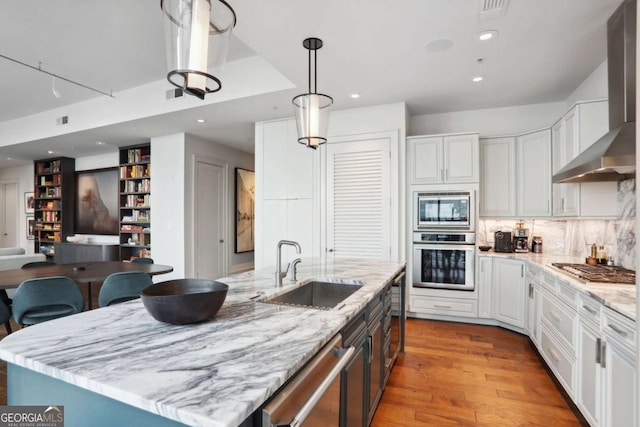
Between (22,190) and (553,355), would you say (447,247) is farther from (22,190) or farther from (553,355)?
(22,190)

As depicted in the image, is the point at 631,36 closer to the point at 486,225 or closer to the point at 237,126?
the point at 486,225

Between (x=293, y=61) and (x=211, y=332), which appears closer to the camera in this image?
(x=211, y=332)

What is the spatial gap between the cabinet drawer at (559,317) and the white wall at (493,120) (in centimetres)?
247

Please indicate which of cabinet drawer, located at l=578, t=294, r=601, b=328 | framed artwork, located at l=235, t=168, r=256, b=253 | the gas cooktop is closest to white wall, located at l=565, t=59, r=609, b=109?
the gas cooktop

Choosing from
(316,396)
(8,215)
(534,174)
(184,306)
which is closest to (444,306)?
(534,174)

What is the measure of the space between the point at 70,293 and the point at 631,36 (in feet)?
14.8

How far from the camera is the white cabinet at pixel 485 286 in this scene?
12.7 feet

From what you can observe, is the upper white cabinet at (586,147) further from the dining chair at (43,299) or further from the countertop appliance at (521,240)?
the dining chair at (43,299)

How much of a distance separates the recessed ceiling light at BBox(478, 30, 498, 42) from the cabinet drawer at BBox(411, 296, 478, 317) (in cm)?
286

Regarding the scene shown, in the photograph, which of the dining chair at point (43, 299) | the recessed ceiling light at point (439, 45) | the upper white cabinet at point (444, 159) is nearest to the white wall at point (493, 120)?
the upper white cabinet at point (444, 159)

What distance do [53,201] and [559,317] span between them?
9867 mm

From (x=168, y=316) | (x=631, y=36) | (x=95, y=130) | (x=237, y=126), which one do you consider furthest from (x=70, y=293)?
(x=631, y=36)

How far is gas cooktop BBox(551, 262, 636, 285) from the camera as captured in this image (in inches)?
82.7

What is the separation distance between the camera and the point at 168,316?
121cm
